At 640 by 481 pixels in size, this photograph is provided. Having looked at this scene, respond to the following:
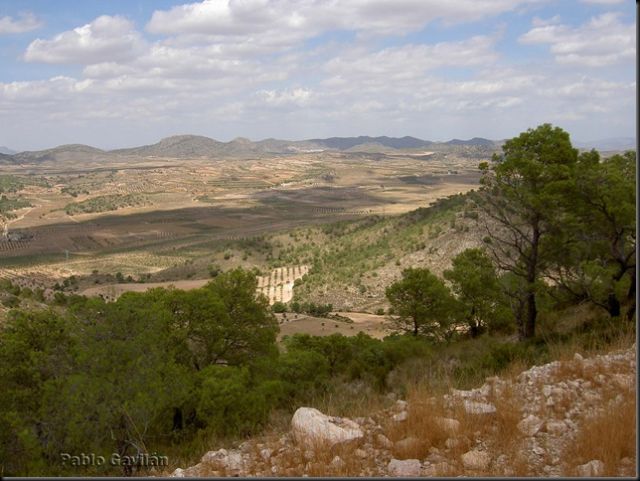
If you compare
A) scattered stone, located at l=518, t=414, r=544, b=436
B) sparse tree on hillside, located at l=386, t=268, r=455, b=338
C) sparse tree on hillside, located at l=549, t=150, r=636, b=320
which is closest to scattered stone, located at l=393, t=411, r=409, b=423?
scattered stone, located at l=518, t=414, r=544, b=436

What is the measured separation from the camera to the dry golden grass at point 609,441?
16.4 feet

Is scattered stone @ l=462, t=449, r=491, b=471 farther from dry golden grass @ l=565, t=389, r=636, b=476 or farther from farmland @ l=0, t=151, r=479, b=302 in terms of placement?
farmland @ l=0, t=151, r=479, b=302

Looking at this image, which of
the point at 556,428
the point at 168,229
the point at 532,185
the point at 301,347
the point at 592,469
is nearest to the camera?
the point at 592,469

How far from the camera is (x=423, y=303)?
2594cm

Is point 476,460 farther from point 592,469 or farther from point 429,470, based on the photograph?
point 592,469

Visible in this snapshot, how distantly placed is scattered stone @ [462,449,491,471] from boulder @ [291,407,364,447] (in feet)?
4.75

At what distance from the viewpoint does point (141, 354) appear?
13250mm

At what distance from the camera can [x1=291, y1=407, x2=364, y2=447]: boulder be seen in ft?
20.9

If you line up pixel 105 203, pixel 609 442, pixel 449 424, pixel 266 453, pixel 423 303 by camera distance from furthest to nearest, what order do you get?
pixel 105 203 → pixel 423 303 → pixel 266 453 → pixel 449 424 → pixel 609 442

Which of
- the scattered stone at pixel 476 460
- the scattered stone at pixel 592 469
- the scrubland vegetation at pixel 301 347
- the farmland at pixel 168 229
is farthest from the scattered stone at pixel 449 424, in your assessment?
the farmland at pixel 168 229

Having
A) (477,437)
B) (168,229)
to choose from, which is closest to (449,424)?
(477,437)

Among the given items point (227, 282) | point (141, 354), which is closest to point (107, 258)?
point (227, 282)

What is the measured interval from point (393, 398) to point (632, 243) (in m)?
11.8

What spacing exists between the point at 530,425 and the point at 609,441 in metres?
1.17
